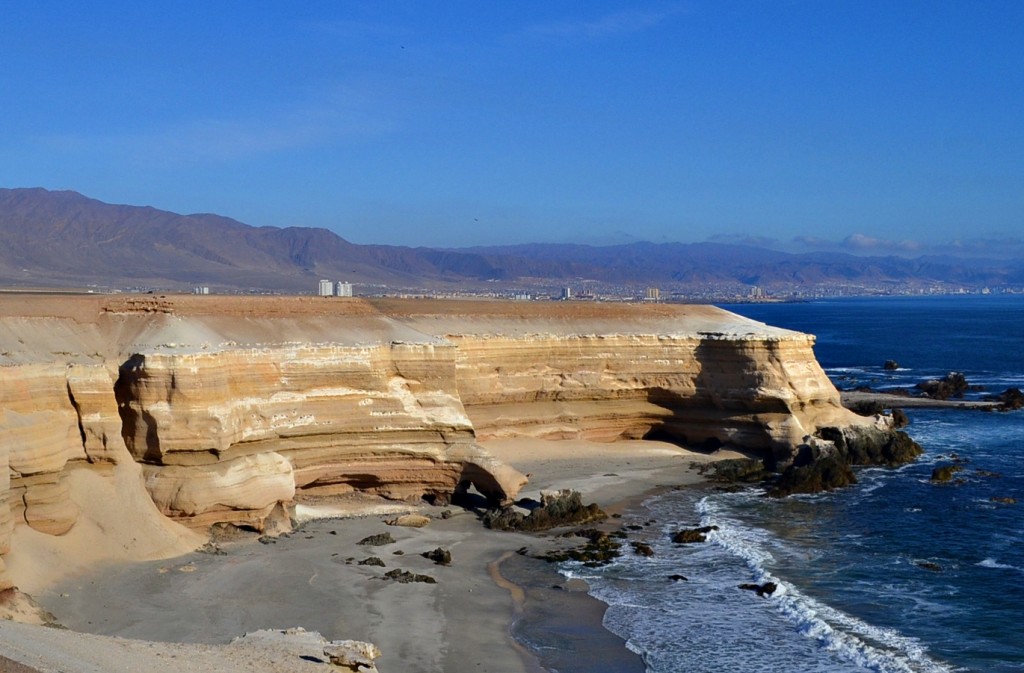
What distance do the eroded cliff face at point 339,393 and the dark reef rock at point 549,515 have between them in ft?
3.63

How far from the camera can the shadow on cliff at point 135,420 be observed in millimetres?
24156

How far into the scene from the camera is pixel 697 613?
71.4 ft

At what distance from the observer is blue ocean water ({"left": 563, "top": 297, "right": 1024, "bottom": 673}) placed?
773 inches

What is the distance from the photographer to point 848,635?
20312mm

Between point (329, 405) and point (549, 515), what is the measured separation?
22.5ft

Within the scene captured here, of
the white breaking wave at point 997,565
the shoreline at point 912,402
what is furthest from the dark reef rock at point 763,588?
the shoreline at point 912,402

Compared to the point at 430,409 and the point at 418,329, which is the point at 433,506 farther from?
the point at 418,329

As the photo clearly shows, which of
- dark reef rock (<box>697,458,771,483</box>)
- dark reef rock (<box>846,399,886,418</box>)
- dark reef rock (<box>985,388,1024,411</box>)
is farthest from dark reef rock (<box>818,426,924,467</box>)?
dark reef rock (<box>985,388,1024,411</box>)

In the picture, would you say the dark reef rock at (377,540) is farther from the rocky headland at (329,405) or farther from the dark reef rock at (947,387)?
the dark reef rock at (947,387)

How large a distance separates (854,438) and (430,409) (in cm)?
1785

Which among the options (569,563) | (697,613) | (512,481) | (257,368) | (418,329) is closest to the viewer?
(697,613)

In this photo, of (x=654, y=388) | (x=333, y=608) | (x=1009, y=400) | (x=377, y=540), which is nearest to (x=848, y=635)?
(x=333, y=608)

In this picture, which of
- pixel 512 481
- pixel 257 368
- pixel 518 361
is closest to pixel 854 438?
A: pixel 518 361

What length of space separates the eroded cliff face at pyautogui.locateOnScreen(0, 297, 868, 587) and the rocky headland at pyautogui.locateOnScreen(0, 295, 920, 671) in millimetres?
59
